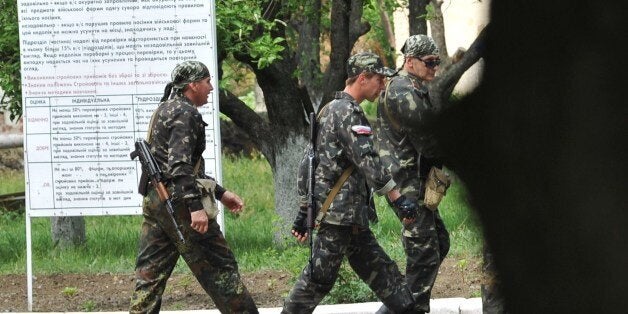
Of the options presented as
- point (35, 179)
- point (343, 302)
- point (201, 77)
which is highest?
point (201, 77)

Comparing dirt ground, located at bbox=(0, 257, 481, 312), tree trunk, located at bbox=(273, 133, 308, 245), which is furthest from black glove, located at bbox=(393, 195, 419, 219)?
tree trunk, located at bbox=(273, 133, 308, 245)

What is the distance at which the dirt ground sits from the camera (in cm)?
879

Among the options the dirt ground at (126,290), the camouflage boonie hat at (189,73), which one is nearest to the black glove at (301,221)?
the camouflage boonie hat at (189,73)

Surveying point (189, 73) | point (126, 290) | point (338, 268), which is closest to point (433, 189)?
point (338, 268)

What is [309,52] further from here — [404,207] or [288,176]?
[404,207]

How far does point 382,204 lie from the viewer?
13.6 metres

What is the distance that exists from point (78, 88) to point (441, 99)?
24.8 ft

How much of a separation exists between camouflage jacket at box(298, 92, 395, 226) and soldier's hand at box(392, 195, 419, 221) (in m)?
0.17

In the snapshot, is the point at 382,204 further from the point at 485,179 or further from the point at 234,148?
the point at 485,179

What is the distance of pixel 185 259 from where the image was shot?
6887 mm

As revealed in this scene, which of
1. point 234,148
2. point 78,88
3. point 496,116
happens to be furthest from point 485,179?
point 234,148

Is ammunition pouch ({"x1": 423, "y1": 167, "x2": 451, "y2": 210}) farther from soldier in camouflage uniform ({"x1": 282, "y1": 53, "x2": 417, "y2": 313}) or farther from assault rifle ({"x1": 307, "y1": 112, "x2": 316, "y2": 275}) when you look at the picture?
assault rifle ({"x1": 307, "y1": 112, "x2": 316, "y2": 275})

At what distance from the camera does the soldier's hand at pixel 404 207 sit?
6910 millimetres

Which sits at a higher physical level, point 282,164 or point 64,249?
point 282,164
